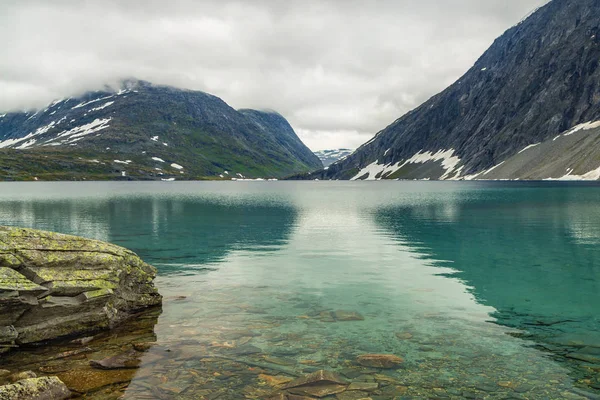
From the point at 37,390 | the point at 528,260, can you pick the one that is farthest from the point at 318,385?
the point at 528,260

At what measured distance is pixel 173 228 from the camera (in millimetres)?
60656

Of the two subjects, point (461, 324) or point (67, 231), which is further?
point (67, 231)

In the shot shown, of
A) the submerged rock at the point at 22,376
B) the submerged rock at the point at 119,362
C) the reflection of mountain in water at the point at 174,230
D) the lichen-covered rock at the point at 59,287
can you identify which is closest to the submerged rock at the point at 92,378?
the submerged rock at the point at 119,362

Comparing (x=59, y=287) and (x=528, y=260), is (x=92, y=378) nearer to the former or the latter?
(x=59, y=287)

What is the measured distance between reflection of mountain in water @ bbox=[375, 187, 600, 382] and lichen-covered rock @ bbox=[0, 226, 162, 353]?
18.6m

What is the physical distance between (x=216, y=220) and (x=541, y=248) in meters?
47.1

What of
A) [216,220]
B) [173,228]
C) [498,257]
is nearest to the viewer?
[498,257]

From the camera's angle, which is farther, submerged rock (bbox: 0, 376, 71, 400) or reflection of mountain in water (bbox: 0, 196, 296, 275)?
reflection of mountain in water (bbox: 0, 196, 296, 275)

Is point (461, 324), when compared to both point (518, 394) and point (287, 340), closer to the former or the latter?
point (518, 394)

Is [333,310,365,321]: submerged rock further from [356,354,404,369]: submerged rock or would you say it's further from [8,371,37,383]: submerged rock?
[8,371,37,383]: submerged rock

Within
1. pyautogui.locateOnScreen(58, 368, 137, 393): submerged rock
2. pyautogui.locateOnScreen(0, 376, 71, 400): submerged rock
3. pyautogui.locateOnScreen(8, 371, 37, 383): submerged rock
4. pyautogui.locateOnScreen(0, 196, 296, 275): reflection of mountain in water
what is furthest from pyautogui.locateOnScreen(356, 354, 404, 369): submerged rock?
pyautogui.locateOnScreen(0, 196, 296, 275): reflection of mountain in water

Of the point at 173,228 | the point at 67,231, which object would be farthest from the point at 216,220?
the point at 67,231

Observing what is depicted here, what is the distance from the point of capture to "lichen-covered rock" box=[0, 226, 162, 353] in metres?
17.5

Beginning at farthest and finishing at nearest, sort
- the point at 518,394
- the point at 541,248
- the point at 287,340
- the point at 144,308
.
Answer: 1. the point at 541,248
2. the point at 144,308
3. the point at 287,340
4. the point at 518,394
